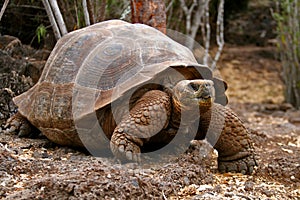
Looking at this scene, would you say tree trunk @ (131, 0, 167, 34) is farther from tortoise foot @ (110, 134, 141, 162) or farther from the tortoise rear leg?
tortoise foot @ (110, 134, 141, 162)

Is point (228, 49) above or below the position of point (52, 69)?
below

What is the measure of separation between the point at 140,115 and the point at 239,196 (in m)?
0.60

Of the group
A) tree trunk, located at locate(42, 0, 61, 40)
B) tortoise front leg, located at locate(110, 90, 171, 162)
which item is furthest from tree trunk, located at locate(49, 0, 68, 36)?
tortoise front leg, located at locate(110, 90, 171, 162)

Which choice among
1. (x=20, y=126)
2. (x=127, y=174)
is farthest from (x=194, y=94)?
(x=20, y=126)

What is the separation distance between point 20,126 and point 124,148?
3.40 ft

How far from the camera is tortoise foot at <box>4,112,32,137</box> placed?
124 inches

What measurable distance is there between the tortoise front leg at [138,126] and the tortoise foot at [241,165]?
1.58 ft

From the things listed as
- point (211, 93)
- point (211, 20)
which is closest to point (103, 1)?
point (211, 93)

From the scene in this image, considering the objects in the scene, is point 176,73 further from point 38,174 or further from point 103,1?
point 103,1

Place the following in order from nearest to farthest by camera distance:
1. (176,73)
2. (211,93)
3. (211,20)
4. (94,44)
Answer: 1. (211,93)
2. (176,73)
3. (94,44)
4. (211,20)

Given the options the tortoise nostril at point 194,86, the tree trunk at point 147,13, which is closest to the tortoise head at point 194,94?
the tortoise nostril at point 194,86

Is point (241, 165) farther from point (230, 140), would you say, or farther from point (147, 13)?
point (147, 13)

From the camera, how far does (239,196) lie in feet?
7.25

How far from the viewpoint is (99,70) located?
8.79 feet
